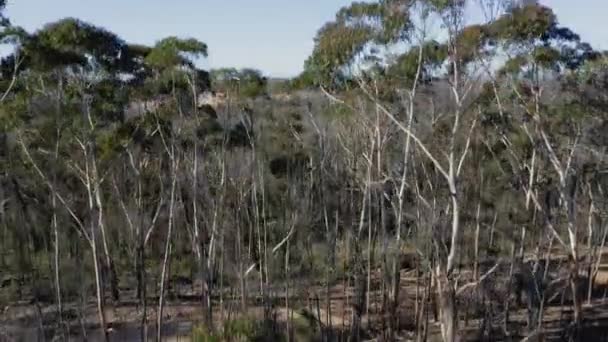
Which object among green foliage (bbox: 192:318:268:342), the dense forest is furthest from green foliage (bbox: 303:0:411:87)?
green foliage (bbox: 192:318:268:342)

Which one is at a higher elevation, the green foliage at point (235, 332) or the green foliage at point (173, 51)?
the green foliage at point (173, 51)

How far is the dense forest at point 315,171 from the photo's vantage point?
58.6 ft

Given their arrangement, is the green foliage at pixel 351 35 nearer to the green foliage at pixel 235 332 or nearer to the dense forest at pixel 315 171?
the dense forest at pixel 315 171

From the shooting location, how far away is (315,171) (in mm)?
29062

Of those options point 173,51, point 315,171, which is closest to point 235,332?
point 173,51

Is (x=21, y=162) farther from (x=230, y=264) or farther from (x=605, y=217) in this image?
(x=605, y=217)

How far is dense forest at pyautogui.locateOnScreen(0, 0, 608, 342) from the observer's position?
58.6 ft

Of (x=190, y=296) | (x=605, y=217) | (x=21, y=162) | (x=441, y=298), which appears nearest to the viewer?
(x=441, y=298)

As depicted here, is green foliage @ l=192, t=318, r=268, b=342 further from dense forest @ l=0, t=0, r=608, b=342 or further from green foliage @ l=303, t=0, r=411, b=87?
green foliage @ l=303, t=0, r=411, b=87

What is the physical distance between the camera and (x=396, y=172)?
2342cm

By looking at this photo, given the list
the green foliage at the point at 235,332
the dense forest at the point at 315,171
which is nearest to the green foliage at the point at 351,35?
the dense forest at the point at 315,171

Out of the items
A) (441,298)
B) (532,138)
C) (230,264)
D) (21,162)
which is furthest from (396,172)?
(21,162)

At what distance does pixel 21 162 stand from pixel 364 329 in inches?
379

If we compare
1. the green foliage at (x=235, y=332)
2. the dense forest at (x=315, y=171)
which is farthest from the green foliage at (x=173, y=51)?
the green foliage at (x=235, y=332)
